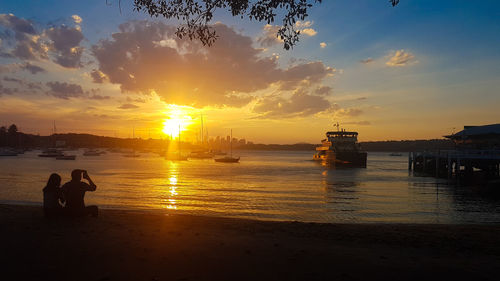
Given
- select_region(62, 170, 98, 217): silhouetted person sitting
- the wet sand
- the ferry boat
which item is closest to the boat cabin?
the ferry boat

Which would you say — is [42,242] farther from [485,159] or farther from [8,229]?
[485,159]

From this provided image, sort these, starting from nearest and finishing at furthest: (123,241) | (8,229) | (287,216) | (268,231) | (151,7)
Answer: (123,241), (8,229), (151,7), (268,231), (287,216)

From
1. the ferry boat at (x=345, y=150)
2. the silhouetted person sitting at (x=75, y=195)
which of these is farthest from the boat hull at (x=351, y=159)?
the silhouetted person sitting at (x=75, y=195)

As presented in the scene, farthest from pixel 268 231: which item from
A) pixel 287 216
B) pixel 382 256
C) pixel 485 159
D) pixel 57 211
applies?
pixel 485 159

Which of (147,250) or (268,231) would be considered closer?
(147,250)

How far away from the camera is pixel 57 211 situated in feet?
34.2

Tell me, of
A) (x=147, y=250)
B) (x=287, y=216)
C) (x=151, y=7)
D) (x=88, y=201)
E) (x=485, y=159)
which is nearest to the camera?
(x=147, y=250)

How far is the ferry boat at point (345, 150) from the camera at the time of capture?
8169 centimetres

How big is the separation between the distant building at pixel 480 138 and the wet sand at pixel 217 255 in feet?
155

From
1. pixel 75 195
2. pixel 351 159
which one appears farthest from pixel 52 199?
pixel 351 159

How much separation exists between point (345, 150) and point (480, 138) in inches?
1378

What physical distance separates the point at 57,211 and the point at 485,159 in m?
46.6

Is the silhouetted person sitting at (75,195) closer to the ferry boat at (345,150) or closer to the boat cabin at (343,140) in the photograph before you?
the ferry boat at (345,150)

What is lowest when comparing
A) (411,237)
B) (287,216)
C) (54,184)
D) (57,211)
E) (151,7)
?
(287,216)
